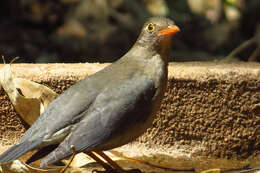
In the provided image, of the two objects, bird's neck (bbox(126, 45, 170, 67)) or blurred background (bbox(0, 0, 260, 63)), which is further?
blurred background (bbox(0, 0, 260, 63))

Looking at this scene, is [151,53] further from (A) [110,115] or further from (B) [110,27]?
(B) [110,27]

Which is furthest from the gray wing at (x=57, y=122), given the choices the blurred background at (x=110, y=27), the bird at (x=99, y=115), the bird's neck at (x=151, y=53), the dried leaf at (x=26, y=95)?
the blurred background at (x=110, y=27)

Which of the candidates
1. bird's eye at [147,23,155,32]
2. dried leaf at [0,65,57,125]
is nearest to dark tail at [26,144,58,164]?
dried leaf at [0,65,57,125]

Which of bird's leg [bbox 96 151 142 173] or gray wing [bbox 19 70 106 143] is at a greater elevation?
gray wing [bbox 19 70 106 143]

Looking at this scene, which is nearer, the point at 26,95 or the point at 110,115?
the point at 110,115

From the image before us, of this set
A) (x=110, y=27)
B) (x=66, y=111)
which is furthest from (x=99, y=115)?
(x=110, y=27)

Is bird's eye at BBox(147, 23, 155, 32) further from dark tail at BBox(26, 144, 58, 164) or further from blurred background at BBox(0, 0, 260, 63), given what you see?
blurred background at BBox(0, 0, 260, 63)

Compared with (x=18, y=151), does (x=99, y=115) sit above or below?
above
